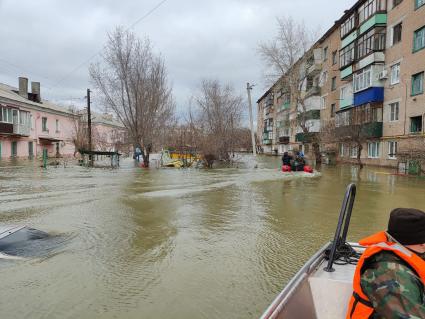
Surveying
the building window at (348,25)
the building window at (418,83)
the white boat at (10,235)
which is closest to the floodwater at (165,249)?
the white boat at (10,235)

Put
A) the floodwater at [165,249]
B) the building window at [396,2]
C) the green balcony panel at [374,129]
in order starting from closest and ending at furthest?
1. the floodwater at [165,249]
2. the building window at [396,2]
3. the green balcony panel at [374,129]

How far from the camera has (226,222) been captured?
7609 millimetres

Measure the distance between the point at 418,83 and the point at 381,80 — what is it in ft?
12.2

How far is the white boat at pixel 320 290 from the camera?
2510 mm

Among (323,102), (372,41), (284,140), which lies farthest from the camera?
(284,140)

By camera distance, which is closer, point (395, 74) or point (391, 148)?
point (395, 74)

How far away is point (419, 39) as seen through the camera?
21.4 metres

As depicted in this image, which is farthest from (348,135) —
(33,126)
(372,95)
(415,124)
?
(33,126)

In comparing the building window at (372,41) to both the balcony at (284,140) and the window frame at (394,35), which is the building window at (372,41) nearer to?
the window frame at (394,35)

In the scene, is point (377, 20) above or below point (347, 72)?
above

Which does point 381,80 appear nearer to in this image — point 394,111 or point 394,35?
point 394,111

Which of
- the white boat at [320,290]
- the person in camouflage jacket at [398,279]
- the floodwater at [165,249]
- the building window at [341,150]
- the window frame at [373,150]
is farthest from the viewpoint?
the building window at [341,150]

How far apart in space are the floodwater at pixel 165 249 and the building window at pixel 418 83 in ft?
41.5

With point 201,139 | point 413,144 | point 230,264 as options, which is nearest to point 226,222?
point 230,264
